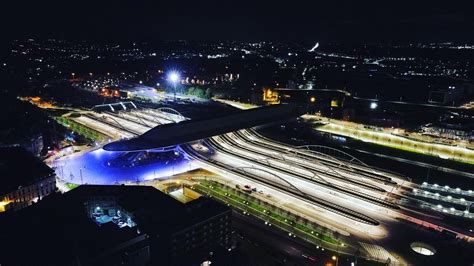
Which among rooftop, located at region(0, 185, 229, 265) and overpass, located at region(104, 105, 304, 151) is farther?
overpass, located at region(104, 105, 304, 151)

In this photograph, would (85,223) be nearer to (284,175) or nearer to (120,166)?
(120,166)

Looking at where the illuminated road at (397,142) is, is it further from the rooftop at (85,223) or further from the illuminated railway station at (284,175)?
the rooftop at (85,223)

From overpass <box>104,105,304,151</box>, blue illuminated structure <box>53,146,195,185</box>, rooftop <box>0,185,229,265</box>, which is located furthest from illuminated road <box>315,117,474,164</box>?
rooftop <box>0,185,229,265</box>

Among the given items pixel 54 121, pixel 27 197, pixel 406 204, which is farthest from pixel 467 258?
pixel 54 121

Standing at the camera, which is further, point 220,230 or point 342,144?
point 342,144

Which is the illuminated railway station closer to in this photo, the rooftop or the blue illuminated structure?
the blue illuminated structure

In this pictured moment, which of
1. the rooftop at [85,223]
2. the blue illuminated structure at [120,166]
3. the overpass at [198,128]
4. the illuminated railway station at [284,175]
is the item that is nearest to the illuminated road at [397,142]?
the overpass at [198,128]

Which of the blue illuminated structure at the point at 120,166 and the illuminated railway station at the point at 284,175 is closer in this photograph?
the illuminated railway station at the point at 284,175

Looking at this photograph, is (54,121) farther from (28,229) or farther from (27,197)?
(28,229)
